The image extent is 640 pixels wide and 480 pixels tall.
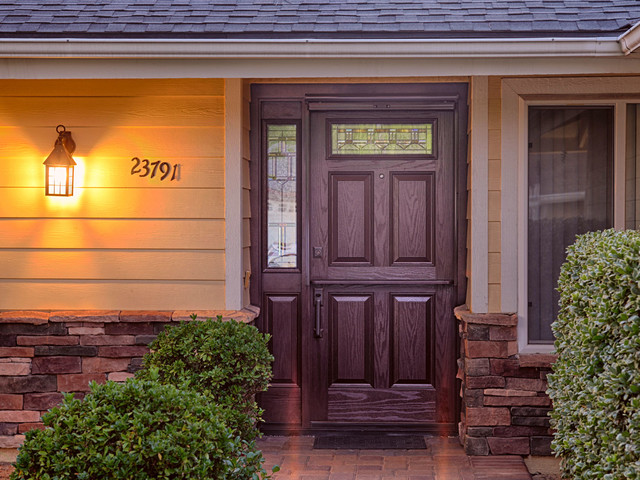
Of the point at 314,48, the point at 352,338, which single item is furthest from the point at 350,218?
the point at 314,48

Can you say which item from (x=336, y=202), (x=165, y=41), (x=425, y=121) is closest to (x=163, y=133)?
(x=165, y=41)

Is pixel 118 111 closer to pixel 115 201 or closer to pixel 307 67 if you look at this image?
pixel 115 201

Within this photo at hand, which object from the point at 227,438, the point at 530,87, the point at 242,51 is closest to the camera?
the point at 227,438

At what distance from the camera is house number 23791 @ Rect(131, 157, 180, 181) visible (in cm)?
483

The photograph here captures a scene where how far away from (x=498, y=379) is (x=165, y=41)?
2.89 m

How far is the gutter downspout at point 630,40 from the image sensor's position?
3.84 meters

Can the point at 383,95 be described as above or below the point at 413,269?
above

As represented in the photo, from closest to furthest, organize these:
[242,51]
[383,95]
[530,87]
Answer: [242,51], [530,87], [383,95]

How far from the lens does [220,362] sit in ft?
12.5

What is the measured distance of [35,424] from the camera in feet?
15.7

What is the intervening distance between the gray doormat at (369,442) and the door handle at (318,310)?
0.71 m

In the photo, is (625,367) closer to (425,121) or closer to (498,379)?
(498,379)

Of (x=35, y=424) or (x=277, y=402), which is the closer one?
(x=35, y=424)

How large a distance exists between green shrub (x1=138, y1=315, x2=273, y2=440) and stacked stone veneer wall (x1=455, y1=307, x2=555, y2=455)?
1484 mm
